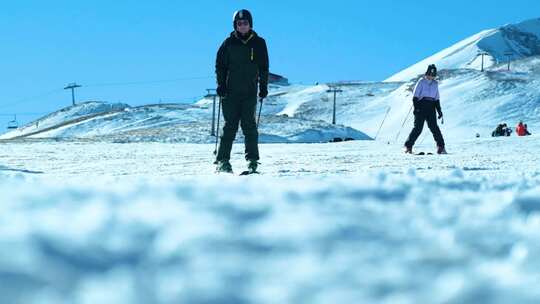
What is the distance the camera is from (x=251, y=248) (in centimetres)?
114

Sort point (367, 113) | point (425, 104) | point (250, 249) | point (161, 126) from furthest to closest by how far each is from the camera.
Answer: point (367, 113), point (161, 126), point (425, 104), point (250, 249)

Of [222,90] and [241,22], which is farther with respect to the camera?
[222,90]

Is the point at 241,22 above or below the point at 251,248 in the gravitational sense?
above

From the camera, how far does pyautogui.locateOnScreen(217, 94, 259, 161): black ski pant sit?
22.4 ft

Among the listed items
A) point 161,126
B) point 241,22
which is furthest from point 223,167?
point 161,126

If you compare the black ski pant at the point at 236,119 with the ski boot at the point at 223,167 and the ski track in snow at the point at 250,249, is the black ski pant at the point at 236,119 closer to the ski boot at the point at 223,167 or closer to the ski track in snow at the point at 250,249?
the ski boot at the point at 223,167

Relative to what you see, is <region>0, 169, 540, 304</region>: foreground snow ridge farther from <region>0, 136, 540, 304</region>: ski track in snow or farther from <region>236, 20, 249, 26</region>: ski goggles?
<region>236, 20, 249, 26</region>: ski goggles

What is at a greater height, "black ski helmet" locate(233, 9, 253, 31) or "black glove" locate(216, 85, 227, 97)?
"black ski helmet" locate(233, 9, 253, 31)

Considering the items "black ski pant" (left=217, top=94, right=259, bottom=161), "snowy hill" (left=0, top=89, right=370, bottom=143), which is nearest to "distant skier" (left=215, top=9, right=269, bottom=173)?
"black ski pant" (left=217, top=94, right=259, bottom=161)

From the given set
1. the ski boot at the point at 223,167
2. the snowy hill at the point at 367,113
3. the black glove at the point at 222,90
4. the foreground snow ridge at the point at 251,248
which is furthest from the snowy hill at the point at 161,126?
the foreground snow ridge at the point at 251,248

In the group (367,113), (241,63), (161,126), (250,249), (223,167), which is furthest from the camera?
(367,113)

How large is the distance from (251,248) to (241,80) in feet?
18.7

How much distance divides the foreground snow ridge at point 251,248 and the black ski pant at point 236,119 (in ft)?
17.0

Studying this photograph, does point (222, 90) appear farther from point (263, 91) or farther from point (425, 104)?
point (425, 104)
